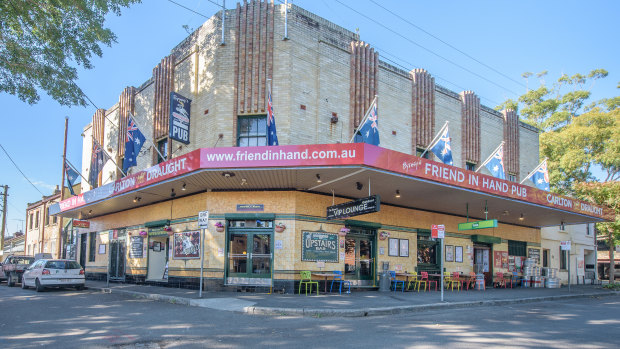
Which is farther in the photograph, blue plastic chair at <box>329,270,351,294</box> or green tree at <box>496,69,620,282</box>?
green tree at <box>496,69,620,282</box>

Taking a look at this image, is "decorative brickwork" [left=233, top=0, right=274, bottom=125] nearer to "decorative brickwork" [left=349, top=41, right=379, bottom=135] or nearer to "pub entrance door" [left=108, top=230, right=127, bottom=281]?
"decorative brickwork" [left=349, top=41, right=379, bottom=135]

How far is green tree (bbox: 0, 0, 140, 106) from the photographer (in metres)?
17.0

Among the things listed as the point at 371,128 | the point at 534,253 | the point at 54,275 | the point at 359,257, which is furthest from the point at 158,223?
the point at 534,253

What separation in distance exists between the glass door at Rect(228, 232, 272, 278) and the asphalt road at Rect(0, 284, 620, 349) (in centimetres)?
373

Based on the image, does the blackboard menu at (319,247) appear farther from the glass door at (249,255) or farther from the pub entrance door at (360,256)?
the glass door at (249,255)

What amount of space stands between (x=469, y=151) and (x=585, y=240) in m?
14.7

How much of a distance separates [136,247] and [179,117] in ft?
25.5

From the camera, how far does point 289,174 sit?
14727mm

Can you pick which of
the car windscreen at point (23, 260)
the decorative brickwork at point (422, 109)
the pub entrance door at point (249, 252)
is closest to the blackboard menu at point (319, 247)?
the pub entrance door at point (249, 252)

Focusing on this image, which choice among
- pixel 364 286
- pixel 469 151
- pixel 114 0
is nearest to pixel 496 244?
pixel 469 151

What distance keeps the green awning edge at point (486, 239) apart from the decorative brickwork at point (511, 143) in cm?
470

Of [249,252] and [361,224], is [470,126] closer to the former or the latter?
[361,224]

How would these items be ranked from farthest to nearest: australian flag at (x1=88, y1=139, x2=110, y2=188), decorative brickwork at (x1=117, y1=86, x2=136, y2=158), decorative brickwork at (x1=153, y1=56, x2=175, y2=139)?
decorative brickwork at (x1=117, y1=86, x2=136, y2=158) < australian flag at (x1=88, y1=139, x2=110, y2=188) < decorative brickwork at (x1=153, y1=56, x2=175, y2=139)

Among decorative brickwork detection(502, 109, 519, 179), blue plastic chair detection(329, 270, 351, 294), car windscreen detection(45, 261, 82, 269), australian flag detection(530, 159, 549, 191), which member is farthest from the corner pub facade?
decorative brickwork detection(502, 109, 519, 179)
